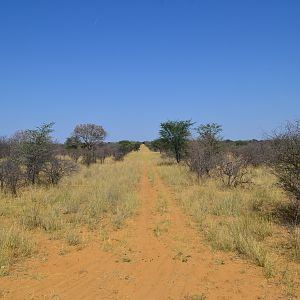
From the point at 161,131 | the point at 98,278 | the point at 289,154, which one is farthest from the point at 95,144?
the point at 98,278

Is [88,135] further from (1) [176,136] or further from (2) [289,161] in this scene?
(2) [289,161]

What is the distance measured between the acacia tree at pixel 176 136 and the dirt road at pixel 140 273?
29.8 m

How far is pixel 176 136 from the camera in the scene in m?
40.3

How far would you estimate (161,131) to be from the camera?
4181 cm

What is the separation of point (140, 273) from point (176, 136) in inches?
1309

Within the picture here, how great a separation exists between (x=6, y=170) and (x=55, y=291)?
11090mm

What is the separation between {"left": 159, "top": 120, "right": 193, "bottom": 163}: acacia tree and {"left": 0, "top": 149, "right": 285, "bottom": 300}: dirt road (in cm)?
2981

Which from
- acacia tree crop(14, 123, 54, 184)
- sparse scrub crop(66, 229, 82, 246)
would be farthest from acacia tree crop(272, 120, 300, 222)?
acacia tree crop(14, 123, 54, 184)

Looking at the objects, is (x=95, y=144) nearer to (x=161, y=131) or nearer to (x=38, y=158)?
(x=161, y=131)

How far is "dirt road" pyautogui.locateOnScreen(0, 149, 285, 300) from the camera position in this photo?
635cm

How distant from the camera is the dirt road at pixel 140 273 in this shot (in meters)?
6.35

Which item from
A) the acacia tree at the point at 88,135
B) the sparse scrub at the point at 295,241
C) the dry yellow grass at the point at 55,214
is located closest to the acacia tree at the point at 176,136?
the acacia tree at the point at 88,135

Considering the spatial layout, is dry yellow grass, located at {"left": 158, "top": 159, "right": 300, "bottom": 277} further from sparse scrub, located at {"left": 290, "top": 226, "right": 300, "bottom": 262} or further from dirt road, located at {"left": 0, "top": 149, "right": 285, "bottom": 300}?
dirt road, located at {"left": 0, "top": 149, "right": 285, "bottom": 300}

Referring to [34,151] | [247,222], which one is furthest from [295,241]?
[34,151]
